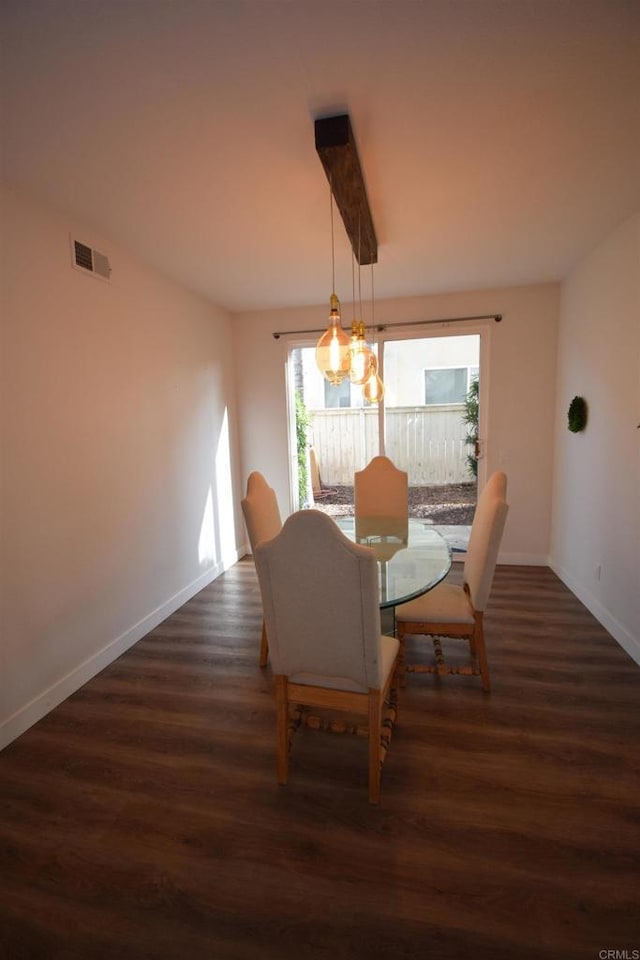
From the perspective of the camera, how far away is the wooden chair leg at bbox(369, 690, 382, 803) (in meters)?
1.54

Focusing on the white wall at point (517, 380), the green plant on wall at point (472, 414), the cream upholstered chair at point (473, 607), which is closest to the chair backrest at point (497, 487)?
the cream upholstered chair at point (473, 607)

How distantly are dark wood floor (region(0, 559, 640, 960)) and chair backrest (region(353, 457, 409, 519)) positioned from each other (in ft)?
4.04

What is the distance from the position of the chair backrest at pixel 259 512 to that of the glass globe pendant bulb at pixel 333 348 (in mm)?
788

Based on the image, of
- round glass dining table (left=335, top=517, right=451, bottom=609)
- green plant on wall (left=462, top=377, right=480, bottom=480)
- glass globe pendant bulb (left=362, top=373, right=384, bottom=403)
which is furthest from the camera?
green plant on wall (left=462, top=377, right=480, bottom=480)

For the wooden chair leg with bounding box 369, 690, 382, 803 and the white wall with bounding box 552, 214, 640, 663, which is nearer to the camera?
the wooden chair leg with bounding box 369, 690, 382, 803

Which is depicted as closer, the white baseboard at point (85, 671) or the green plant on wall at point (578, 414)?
the white baseboard at point (85, 671)

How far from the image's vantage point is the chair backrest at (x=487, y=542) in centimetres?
201

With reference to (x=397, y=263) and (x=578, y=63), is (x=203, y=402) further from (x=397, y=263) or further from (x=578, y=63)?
(x=578, y=63)

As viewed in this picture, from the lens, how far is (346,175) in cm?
A: 179

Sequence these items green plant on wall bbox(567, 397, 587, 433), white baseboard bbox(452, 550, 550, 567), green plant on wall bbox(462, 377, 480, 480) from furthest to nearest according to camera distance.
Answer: green plant on wall bbox(462, 377, 480, 480) < white baseboard bbox(452, 550, 550, 567) < green plant on wall bbox(567, 397, 587, 433)

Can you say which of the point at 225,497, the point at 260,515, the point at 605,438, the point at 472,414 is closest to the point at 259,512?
the point at 260,515

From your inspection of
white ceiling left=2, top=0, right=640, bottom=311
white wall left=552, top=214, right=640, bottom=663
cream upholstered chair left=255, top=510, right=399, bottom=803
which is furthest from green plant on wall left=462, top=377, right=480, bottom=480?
cream upholstered chair left=255, top=510, right=399, bottom=803

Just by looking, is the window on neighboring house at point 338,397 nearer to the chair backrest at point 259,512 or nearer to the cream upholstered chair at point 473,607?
the chair backrest at point 259,512

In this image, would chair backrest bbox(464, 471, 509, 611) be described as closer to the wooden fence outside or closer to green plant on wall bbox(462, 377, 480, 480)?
green plant on wall bbox(462, 377, 480, 480)
